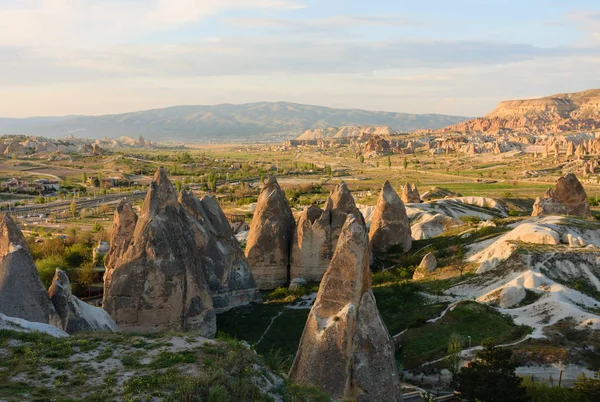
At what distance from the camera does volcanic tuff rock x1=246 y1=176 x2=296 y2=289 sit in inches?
1191

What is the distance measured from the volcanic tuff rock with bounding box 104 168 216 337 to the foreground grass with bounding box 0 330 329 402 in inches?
310

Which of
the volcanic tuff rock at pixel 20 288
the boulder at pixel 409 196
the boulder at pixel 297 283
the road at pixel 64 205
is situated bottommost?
the road at pixel 64 205

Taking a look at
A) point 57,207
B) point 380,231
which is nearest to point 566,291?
point 380,231

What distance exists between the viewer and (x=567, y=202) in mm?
39375

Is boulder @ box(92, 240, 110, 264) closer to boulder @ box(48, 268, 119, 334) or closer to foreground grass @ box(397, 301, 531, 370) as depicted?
boulder @ box(48, 268, 119, 334)

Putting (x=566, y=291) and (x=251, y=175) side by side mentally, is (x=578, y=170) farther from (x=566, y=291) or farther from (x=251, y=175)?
(x=566, y=291)

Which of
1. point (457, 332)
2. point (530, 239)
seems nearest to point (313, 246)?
point (530, 239)

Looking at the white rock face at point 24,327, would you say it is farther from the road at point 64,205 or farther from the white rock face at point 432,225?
the road at point 64,205

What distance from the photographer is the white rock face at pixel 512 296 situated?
78.6ft

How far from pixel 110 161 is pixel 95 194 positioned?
4823 cm

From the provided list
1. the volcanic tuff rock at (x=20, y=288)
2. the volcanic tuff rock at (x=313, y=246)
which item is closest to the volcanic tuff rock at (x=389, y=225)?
the volcanic tuff rock at (x=313, y=246)

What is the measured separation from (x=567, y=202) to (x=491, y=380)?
26.3 meters

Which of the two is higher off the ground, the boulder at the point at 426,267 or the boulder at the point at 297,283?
the boulder at the point at 426,267

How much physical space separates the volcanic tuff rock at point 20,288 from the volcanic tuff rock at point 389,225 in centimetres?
2003
